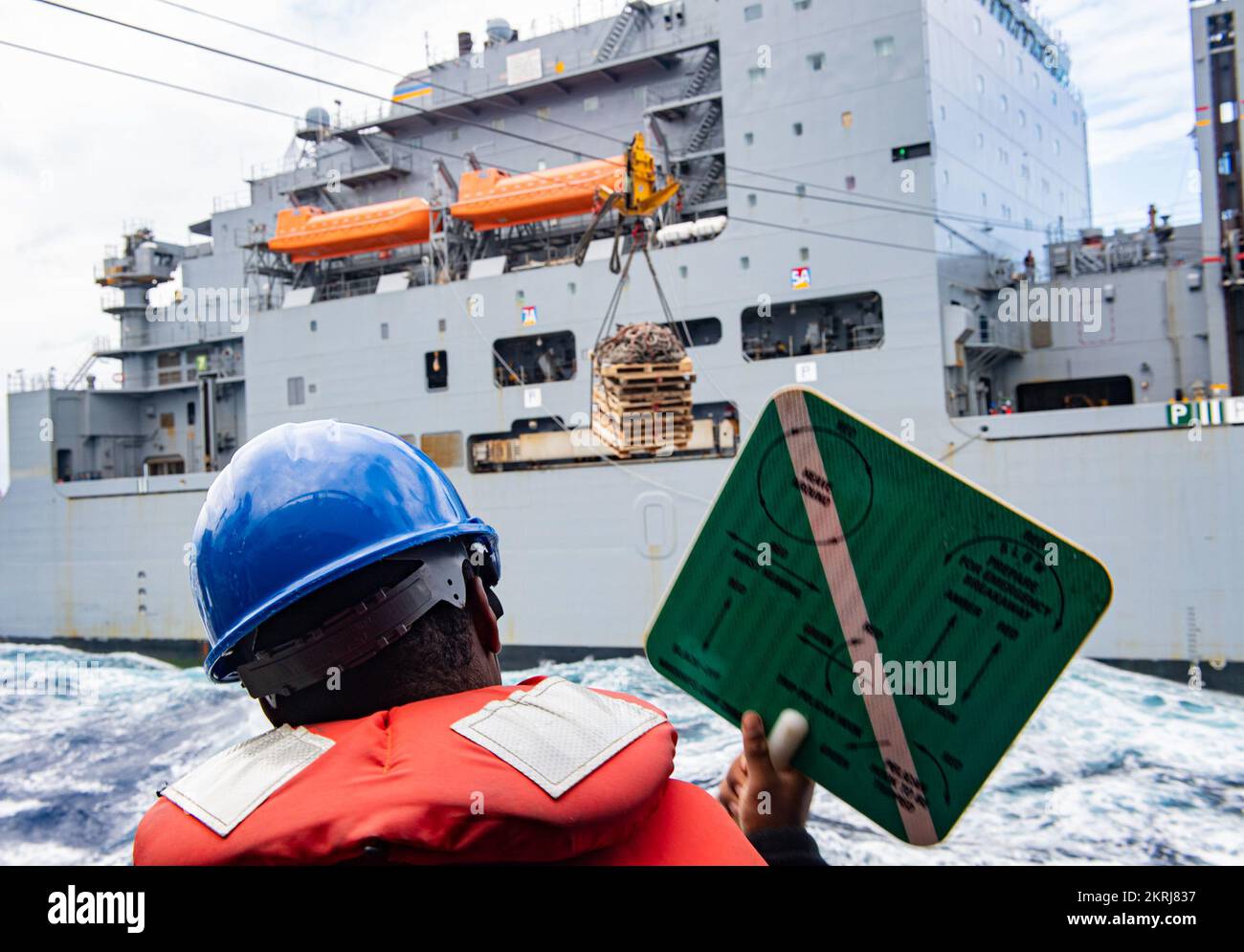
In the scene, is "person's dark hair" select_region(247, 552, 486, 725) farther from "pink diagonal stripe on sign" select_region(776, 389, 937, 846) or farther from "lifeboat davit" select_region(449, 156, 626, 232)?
"lifeboat davit" select_region(449, 156, 626, 232)

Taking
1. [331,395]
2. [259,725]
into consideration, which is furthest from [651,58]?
[259,725]

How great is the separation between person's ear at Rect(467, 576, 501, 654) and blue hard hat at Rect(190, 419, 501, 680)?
79mm

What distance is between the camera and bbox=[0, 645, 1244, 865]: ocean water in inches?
265

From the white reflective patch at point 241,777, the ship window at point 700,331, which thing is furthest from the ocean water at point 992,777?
the white reflective patch at point 241,777

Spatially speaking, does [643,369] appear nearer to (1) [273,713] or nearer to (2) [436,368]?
(2) [436,368]

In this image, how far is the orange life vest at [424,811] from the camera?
0.80 metres

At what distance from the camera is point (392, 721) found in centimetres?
97

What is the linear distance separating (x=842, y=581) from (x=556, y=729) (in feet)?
1.73

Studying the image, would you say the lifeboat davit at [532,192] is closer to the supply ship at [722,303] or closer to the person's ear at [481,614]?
the supply ship at [722,303]

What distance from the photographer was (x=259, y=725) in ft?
34.4

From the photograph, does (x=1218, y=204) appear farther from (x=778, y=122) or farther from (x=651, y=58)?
(x=651, y=58)

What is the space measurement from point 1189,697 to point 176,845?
1119 centimetres

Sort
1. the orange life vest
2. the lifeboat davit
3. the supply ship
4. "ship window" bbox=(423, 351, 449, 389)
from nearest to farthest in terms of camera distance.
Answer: the orange life vest < the supply ship < the lifeboat davit < "ship window" bbox=(423, 351, 449, 389)

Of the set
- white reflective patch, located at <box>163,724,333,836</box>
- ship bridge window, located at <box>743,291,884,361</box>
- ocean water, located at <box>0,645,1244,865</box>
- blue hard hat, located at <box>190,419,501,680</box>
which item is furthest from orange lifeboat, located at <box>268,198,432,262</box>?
white reflective patch, located at <box>163,724,333,836</box>
